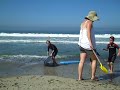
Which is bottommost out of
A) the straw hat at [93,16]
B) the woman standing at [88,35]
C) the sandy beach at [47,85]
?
the sandy beach at [47,85]

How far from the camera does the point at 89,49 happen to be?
7.41 meters

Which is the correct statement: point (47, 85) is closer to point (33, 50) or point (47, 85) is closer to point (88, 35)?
point (88, 35)

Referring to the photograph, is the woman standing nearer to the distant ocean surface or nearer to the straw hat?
the straw hat

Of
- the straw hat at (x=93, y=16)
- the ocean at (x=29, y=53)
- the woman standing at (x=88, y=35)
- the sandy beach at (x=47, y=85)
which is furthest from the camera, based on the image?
the ocean at (x=29, y=53)

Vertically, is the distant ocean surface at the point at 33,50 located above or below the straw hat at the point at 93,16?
below

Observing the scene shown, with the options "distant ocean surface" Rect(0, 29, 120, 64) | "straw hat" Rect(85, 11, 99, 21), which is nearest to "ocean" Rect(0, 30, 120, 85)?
"distant ocean surface" Rect(0, 29, 120, 64)

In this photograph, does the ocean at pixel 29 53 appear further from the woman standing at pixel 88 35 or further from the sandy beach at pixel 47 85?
the woman standing at pixel 88 35

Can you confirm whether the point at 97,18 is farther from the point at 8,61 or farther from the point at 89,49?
the point at 8,61

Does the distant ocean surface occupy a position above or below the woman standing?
below

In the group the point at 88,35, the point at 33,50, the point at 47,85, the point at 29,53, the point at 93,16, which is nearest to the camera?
the point at 47,85

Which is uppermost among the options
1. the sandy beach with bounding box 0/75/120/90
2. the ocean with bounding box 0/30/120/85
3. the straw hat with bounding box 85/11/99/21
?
the straw hat with bounding box 85/11/99/21

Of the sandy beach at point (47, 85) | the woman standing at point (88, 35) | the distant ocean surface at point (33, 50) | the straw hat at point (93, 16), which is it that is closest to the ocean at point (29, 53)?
the distant ocean surface at point (33, 50)

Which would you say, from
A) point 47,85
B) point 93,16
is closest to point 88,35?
point 93,16

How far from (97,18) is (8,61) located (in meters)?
7.37
